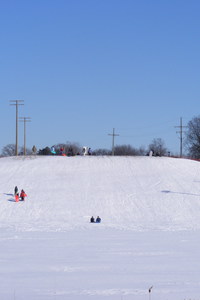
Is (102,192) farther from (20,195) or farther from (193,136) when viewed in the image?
(193,136)

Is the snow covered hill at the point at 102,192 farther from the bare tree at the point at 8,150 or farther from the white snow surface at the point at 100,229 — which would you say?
the bare tree at the point at 8,150

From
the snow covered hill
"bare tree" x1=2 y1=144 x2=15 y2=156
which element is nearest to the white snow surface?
the snow covered hill

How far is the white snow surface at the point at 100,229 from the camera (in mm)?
13555

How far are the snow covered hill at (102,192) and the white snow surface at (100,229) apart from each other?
0.07m

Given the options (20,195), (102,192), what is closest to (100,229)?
(20,195)

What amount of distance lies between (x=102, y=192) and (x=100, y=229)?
14188mm

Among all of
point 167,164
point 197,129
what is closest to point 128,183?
point 167,164

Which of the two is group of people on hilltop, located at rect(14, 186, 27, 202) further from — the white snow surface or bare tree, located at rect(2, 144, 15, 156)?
bare tree, located at rect(2, 144, 15, 156)

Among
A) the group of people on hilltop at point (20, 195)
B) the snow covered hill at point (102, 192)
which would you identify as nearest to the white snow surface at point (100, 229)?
Answer: the snow covered hill at point (102, 192)

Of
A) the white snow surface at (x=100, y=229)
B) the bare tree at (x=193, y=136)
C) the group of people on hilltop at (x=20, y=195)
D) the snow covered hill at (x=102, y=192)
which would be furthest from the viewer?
the bare tree at (x=193, y=136)

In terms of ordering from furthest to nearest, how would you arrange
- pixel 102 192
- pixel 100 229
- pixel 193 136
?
pixel 193 136 < pixel 102 192 < pixel 100 229

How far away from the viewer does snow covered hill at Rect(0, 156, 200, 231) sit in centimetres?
3394

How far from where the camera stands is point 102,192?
140 feet

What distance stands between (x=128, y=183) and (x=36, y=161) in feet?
39.1
